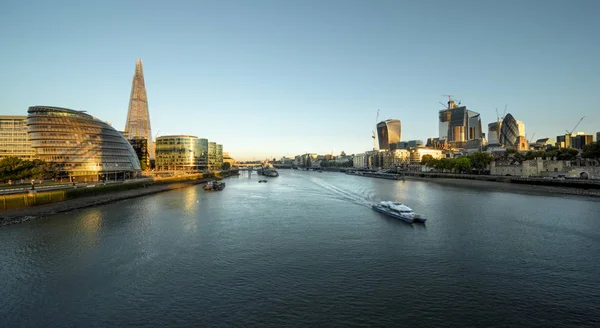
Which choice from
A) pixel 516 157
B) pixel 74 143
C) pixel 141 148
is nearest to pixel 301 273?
pixel 74 143

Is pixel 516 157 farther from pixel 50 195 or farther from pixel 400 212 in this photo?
pixel 50 195

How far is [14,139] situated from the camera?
376 ft

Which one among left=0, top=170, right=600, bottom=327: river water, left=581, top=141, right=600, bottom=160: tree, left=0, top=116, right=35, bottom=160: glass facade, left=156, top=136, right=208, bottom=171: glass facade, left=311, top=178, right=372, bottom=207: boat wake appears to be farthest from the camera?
left=156, top=136, right=208, bottom=171: glass facade

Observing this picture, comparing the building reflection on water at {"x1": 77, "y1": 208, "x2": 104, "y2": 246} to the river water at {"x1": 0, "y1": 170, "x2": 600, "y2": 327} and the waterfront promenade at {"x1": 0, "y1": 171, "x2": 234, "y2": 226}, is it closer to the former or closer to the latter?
the river water at {"x1": 0, "y1": 170, "x2": 600, "y2": 327}

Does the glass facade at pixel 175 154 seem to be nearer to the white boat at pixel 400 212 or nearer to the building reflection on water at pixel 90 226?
the building reflection on water at pixel 90 226

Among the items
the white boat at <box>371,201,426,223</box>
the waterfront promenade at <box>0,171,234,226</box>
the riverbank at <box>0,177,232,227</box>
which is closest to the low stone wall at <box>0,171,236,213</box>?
the waterfront promenade at <box>0,171,234,226</box>

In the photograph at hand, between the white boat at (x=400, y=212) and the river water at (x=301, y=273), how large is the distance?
1.42 m

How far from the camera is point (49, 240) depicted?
31.3 metres

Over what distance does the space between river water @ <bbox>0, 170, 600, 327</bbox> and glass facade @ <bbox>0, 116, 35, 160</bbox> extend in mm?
104248

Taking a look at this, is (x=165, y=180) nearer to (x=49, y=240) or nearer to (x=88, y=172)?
(x=88, y=172)

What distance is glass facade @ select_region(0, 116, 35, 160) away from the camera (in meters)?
114

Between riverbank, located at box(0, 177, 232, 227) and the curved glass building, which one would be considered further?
the curved glass building

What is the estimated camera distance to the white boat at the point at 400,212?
134 ft


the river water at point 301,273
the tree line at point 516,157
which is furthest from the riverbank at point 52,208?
the tree line at point 516,157
